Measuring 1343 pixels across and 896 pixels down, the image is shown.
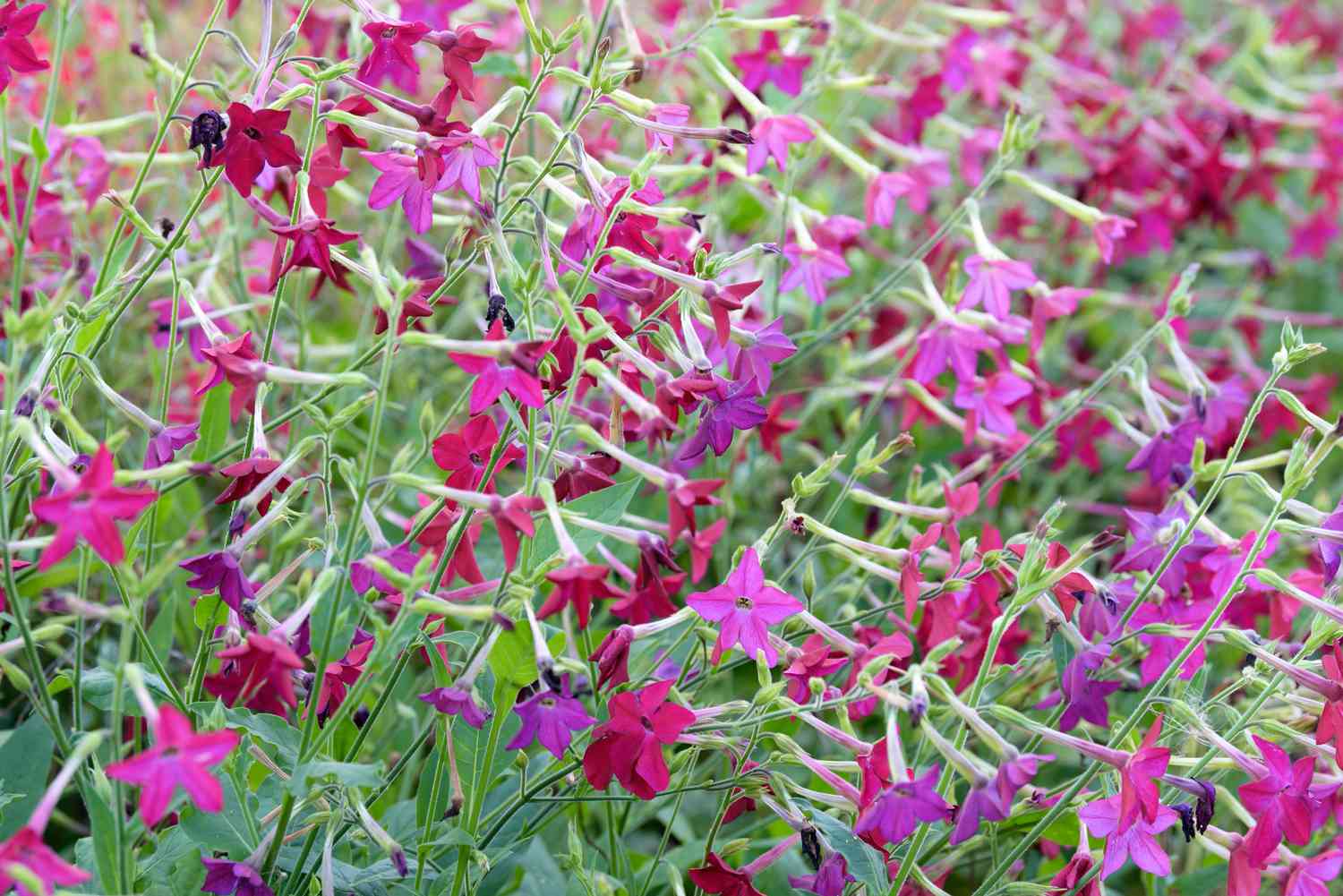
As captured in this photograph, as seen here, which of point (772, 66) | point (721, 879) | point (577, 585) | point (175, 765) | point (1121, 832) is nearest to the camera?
point (175, 765)

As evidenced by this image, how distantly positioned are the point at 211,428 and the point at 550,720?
0.81 m

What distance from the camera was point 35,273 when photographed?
245 cm

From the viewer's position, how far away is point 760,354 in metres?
1.68

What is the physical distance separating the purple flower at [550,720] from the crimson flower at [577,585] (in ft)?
0.35

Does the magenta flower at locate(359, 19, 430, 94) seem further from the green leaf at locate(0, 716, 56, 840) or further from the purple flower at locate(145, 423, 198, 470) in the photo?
the green leaf at locate(0, 716, 56, 840)

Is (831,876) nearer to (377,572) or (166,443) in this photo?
(377,572)

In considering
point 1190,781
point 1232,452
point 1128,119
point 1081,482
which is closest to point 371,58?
point 1232,452

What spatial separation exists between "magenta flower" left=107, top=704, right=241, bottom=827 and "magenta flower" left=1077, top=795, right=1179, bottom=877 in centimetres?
101

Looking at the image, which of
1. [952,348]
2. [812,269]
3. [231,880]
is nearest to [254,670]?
[231,880]

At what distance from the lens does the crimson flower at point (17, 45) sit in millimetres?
1586

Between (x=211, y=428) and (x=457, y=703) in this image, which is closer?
(x=457, y=703)

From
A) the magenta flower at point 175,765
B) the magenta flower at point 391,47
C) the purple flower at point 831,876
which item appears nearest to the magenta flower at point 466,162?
the magenta flower at point 391,47

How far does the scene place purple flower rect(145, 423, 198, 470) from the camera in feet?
5.16

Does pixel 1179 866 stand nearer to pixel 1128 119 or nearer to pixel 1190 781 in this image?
pixel 1190 781
